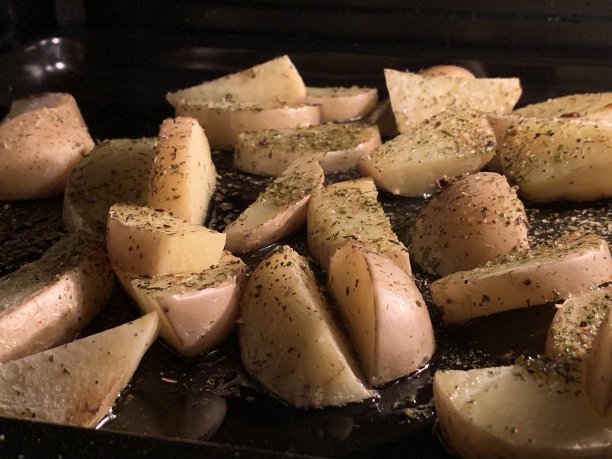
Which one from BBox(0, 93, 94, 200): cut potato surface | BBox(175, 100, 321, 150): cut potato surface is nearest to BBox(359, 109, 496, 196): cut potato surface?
BBox(175, 100, 321, 150): cut potato surface

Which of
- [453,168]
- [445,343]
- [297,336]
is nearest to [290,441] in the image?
[297,336]

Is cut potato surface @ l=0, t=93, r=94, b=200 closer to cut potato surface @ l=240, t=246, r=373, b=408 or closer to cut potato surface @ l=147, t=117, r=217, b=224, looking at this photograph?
cut potato surface @ l=147, t=117, r=217, b=224

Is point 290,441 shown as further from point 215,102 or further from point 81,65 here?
point 81,65

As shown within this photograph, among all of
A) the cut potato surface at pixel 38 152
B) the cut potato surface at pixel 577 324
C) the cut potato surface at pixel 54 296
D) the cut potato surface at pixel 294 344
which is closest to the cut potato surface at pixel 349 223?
the cut potato surface at pixel 294 344

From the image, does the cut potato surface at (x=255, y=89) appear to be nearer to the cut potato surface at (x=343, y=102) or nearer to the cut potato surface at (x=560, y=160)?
the cut potato surface at (x=343, y=102)

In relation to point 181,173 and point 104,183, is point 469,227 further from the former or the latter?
point 104,183

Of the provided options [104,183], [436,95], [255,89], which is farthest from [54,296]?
[436,95]
